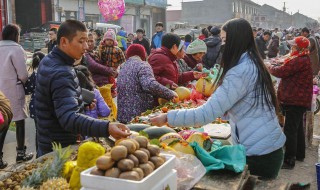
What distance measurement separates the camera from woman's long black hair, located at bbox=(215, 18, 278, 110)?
8.79 feet

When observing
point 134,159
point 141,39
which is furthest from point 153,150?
Answer: point 141,39

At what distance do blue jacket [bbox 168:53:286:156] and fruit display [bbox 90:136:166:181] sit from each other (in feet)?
2.57

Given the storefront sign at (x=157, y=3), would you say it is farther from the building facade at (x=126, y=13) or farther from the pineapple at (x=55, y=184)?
the pineapple at (x=55, y=184)

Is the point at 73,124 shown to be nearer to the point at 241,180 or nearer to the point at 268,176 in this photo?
the point at 241,180

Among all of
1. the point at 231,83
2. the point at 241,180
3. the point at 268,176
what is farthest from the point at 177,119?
the point at 268,176

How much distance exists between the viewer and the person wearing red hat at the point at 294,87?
5180 millimetres

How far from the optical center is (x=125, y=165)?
174cm

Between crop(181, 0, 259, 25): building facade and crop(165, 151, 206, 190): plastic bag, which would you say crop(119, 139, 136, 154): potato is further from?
crop(181, 0, 259, 25): building facade

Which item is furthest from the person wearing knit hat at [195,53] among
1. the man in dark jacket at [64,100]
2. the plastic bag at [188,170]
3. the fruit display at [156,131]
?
the plastic bag at [188,170]

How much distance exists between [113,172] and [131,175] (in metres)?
0.10

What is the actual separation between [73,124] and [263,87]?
1336 mm

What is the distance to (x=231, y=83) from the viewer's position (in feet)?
8.50

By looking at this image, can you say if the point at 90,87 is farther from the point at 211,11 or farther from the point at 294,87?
the point at 211,11

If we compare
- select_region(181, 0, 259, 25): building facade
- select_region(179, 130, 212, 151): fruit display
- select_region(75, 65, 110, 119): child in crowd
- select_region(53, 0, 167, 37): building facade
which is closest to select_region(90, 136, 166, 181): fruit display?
select_region(179, 130, 212, 151): fruit display
